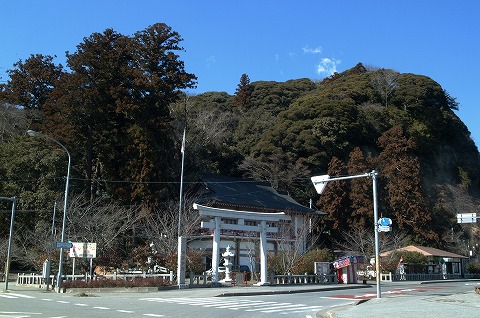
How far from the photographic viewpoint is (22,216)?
4175cm

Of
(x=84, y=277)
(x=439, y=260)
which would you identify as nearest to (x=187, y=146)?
(x=84, y=277)

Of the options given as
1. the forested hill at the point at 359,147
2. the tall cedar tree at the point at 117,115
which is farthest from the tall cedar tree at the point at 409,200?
the tall cedar tree at the point at 117,115

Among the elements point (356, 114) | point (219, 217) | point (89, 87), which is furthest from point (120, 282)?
point (356, 114)

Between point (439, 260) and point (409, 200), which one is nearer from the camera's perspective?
point (439, 260)

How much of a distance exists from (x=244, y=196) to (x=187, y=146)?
31.4 ft

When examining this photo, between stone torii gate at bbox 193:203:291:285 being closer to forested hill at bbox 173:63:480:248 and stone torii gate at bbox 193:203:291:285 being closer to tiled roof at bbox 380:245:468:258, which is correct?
tiled roof at bbox 380:245:468:258

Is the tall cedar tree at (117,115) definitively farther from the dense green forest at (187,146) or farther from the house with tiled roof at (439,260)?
the house with tiled roof at (439,260)

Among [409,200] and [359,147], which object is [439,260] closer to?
[409,200]

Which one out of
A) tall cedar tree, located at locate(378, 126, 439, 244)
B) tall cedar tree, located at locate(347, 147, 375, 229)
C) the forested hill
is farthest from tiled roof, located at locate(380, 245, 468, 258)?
tall cedar tree, located at locate(347, 147, 375, 229)

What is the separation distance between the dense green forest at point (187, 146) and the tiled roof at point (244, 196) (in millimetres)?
2633

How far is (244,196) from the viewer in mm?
52781

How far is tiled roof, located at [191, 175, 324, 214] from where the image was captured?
4969 cm

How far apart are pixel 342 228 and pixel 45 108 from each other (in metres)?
34.5

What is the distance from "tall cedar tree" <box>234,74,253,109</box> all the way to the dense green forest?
1.45 ft
